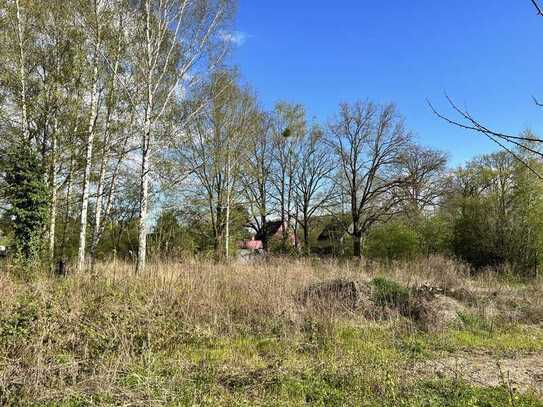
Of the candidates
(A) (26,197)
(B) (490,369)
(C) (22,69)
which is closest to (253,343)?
(B) (490,369)

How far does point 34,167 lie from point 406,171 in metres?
24.1

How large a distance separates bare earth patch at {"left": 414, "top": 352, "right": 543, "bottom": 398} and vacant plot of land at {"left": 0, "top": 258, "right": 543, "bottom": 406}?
28 mm

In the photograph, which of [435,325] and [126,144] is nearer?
[435,325]

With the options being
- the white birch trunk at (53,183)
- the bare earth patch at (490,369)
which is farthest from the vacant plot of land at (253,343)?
the white birch trunk at (53,183)

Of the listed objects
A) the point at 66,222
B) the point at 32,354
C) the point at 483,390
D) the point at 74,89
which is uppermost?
the point at 74,89

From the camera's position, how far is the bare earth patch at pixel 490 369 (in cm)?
466

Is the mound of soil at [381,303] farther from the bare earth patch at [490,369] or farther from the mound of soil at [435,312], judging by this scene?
the bare earth patch at [490,369]

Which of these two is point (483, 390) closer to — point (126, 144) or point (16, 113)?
point (126, 144)

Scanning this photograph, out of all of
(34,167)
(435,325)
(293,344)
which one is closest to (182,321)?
(293,344)

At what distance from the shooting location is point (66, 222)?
15867 millimetres

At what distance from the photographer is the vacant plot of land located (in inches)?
158

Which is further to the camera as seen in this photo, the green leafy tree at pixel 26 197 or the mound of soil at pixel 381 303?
the green leafy tree at pixel 26 197

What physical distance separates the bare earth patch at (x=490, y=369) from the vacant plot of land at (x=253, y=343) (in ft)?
0.09

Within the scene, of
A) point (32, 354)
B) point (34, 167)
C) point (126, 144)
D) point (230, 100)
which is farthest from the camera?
point (230, 100)
